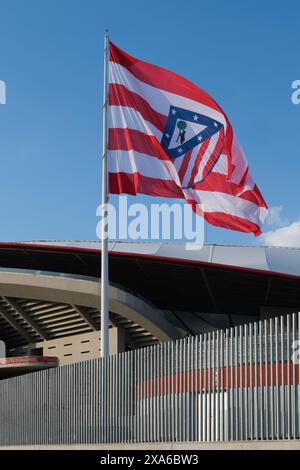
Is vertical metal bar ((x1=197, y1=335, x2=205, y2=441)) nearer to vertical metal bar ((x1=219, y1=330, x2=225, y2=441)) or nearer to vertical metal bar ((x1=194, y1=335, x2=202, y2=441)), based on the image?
vertical metal bar ((x1=194, y1=335, x2=202, y2=441))

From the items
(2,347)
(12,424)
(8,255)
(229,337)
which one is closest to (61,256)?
(8,255)

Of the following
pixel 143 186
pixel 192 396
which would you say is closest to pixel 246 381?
pixel 192 396

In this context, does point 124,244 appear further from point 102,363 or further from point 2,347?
point 102,363

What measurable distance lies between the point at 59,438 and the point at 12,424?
13.2 ft

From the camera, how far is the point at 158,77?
2492 cm

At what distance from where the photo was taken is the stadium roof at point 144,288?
48.9 m

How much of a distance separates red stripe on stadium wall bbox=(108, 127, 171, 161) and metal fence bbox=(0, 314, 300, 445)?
261 inches

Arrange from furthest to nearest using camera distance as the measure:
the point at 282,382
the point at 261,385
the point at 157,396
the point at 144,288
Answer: the point at 144,288 → the point at 157,396 → the point at 261,385 → the point at 282,382

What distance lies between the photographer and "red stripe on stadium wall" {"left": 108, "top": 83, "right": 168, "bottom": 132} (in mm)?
24594

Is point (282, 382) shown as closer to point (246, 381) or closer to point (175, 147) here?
point (246, 381)

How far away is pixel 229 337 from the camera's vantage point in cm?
1684

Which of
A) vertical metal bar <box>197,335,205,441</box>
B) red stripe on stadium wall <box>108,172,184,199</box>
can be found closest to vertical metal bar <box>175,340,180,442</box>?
vertical metal bar <box>197,335,205,441</box>

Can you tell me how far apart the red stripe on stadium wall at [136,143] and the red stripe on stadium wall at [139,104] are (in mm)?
580

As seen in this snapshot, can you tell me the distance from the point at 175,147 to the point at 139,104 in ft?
5.70
